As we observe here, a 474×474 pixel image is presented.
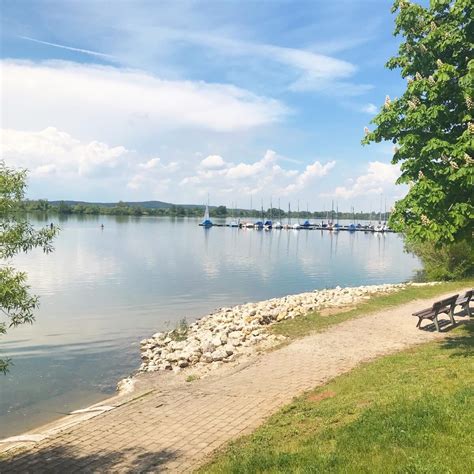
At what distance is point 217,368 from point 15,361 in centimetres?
918

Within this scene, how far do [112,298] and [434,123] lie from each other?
26.7m

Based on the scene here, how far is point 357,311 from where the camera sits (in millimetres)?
20141

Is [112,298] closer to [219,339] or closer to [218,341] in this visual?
[219,339]

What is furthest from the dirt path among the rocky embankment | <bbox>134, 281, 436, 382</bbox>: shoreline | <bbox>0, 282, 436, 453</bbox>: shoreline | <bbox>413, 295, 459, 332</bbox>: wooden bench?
the rocky embankment

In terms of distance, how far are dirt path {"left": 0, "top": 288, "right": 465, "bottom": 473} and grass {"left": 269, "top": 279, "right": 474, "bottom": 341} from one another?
172 cm

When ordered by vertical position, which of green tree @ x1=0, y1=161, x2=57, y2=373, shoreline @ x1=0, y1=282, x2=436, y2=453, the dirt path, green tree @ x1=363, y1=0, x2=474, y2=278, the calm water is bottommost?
the calm water

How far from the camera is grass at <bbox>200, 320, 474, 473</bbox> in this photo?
18.4 ft

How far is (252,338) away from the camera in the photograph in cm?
1684

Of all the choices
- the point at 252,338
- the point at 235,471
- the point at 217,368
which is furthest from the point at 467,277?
the point at 235,471

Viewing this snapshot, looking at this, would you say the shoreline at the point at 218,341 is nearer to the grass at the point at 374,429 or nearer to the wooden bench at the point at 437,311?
the wooden bench at the point at 437,311

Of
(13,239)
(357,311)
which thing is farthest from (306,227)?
(13,239)

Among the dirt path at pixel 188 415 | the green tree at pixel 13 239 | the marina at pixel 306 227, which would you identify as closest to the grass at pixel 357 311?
the dirt path at pixel 188 415

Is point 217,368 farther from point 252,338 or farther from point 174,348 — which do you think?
point 174,348

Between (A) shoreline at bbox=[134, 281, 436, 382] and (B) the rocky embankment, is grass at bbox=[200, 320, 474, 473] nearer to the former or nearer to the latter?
(A) shoreline at bbox=[134, 281, 436, 382]
